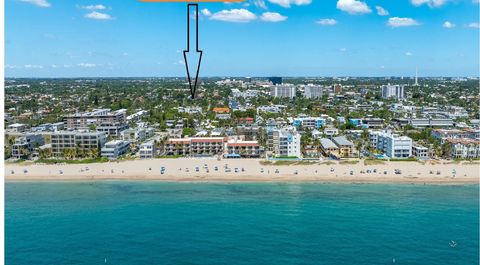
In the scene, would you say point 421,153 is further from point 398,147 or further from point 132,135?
point 132,135

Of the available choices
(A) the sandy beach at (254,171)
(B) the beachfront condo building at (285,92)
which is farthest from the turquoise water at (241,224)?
(B) the beachfront condo building at (285,92)

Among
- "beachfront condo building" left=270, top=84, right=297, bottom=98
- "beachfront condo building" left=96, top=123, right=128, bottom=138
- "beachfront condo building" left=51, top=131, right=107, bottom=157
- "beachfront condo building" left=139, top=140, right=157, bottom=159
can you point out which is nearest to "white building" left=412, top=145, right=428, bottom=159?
"beachfront condo building" left=139, top=140, right=157, bottom=159

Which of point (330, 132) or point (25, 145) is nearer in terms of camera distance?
point (25, 145)

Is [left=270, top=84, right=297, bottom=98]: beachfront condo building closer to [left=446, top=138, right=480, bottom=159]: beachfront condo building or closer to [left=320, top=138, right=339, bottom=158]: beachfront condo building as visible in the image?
[left=320, top=138, right=339, bottom=158]: beachfront condo building

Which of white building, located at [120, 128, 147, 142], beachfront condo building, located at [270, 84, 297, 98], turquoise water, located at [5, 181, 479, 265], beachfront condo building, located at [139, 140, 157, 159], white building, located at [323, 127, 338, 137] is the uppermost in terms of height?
beachfront condo building, located at [270, 84, 297, 98]

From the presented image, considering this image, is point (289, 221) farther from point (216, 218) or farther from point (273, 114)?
point (273, 114)

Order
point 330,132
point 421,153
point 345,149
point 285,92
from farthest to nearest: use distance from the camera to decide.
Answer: point 285,92 < point 330,132 < point 345,149 < point 421,153

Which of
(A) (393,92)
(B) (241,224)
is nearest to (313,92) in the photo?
(A) (393,92)

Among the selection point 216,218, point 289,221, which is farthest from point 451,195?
point 216,218
